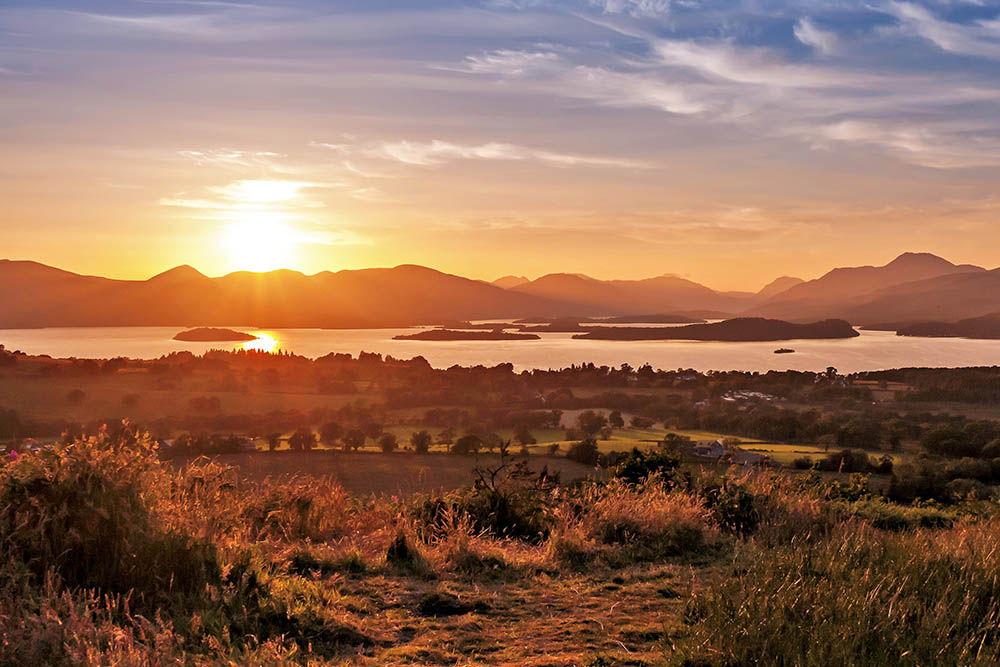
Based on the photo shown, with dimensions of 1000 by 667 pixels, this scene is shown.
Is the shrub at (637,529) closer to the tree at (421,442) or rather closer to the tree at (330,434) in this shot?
the tree at (421,442)

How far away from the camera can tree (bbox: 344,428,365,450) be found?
2297cm

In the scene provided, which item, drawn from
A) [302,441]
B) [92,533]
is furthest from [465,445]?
[92,533]

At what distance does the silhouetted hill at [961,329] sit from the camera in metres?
91.9

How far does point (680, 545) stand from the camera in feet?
23.2

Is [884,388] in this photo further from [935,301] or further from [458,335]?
[935,301]

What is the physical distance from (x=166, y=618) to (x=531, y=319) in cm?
11825

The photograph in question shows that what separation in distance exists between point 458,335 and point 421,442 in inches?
2353

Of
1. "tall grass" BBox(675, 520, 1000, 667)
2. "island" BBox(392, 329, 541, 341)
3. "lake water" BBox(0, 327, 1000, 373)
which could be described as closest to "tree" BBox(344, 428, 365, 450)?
"tall grass" BBox(675, 520, 1000, 667)

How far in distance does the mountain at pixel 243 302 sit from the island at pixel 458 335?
1359cm

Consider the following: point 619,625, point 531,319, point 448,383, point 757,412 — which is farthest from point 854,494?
point 531,319

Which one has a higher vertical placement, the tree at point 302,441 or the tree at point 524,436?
the tree at point 302,441

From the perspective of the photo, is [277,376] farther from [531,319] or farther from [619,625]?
[531,319]

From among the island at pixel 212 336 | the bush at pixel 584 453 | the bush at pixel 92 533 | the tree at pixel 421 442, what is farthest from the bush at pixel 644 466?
the island at pixel 212 336

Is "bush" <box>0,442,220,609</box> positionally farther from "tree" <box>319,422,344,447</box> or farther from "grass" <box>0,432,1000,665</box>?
"tree" <box>319,422,344,447</box>
